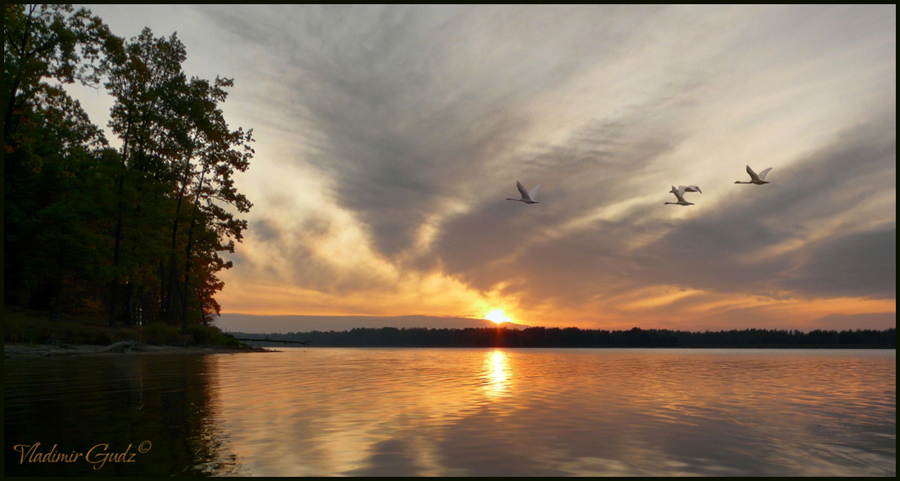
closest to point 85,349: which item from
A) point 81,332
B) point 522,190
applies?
point 81,332

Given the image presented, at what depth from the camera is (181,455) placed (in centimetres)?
835

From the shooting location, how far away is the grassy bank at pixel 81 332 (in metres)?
33.7

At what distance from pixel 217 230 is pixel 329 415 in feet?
137

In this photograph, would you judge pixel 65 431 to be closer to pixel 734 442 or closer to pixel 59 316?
pixel 734 442

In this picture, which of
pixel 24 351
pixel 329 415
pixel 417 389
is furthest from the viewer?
pixel 24 351

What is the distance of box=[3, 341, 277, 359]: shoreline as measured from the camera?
29.8 m

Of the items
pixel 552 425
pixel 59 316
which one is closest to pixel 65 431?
pixel 552 425

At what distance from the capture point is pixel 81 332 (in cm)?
3775
